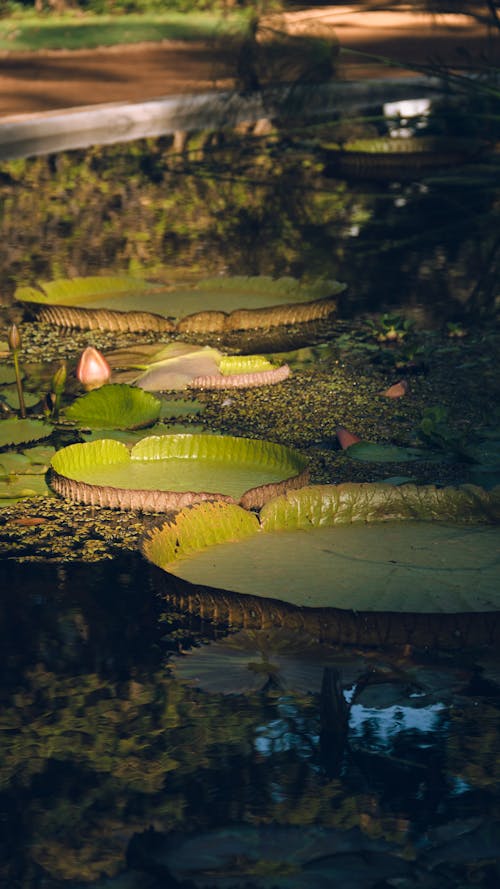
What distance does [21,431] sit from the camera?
3.86 metres

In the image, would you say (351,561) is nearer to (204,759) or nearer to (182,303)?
(204,759)

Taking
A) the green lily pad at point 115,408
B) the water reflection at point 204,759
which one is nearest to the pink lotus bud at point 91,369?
the green lily pad at point 115,408

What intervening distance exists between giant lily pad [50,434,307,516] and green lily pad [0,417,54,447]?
0.91 feet

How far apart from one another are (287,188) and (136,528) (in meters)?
5.15

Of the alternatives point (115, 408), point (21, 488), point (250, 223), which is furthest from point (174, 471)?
point (250, 223)

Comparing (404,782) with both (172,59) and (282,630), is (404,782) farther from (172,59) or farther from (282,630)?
(172,59)

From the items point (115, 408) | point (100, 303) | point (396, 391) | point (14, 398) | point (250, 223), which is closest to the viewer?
point (115, 408)

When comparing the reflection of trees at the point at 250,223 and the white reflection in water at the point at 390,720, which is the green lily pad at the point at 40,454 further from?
the reflection of trees at the point at 250,223

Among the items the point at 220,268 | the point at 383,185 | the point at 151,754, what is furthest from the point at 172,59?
the point at 151,754

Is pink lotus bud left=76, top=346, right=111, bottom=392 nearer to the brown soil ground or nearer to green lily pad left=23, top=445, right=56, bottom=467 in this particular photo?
green lily pad left=23, top=445, right=56, bottom=467

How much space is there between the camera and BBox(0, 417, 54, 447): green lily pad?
3809mm

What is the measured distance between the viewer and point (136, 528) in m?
3.31

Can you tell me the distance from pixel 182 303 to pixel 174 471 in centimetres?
192

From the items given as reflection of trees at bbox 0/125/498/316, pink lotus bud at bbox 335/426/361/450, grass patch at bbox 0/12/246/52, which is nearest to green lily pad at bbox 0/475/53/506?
pink lotus bud at bbox 335/426/361/450
